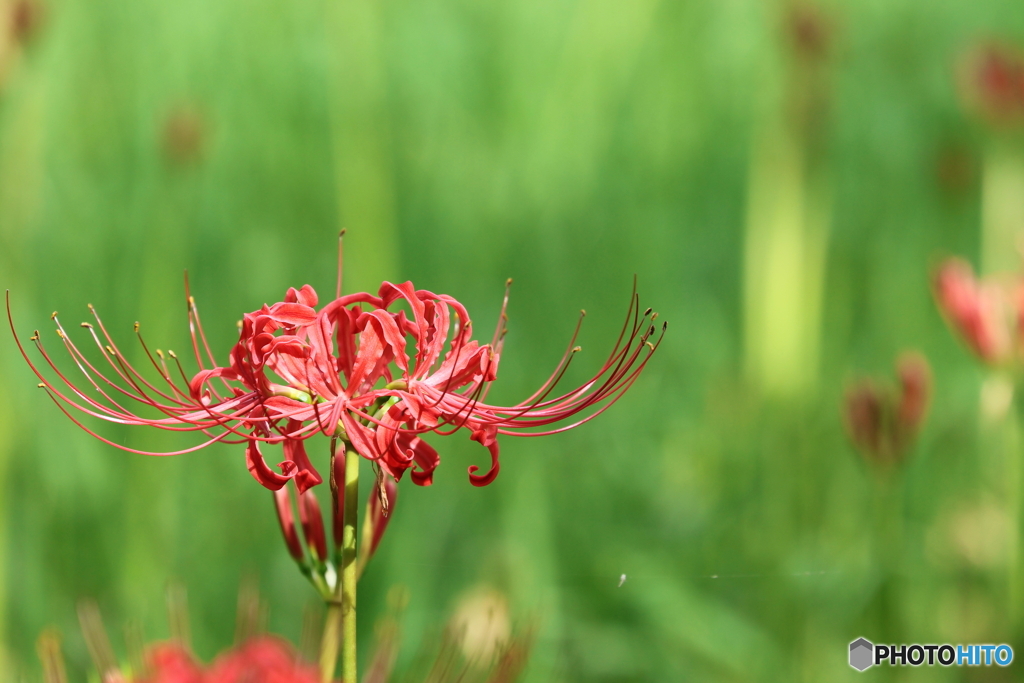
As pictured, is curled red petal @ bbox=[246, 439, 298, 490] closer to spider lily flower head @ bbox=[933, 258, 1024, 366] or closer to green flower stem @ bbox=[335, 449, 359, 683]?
green flower stem @ bbox=[335, 449, 359, 683]

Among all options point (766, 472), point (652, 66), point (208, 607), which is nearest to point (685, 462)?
point (766, 472)

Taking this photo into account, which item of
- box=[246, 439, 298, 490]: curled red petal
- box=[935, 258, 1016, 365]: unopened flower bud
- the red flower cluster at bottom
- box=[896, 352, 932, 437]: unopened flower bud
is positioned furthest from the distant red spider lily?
box=[935, 258, 1016, 365]: unopened flower bud

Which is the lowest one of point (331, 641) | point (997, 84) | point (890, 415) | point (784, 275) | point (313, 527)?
point (331, 641)

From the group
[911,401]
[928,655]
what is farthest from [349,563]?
[928,655]

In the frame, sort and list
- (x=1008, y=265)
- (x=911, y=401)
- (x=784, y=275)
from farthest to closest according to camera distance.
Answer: (x=1008, y=265)
(x=784, y=275)
(x=911, y=401)

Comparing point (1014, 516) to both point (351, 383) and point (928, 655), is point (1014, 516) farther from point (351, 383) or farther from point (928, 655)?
point (351, 383)
